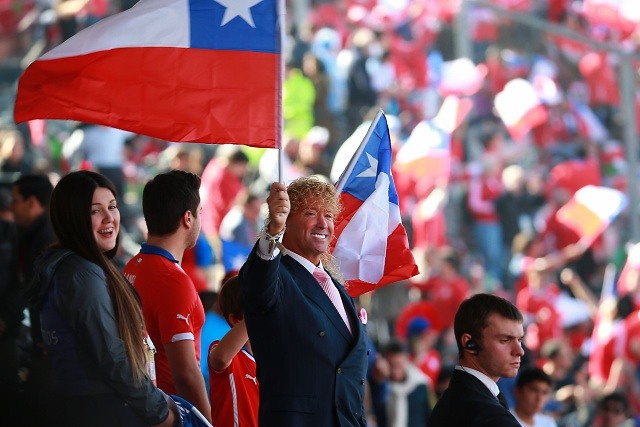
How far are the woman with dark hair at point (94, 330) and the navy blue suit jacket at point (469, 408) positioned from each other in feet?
3.11

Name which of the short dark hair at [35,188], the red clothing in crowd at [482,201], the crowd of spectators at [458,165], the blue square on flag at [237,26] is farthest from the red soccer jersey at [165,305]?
the red clothing in crowd at [482,201]

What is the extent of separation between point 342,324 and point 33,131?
29.2 ft

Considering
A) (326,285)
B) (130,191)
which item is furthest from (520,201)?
(326,285)

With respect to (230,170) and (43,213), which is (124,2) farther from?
(43,213)

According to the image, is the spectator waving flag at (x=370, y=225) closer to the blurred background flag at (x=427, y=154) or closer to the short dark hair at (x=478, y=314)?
the short dark hair at (x=478, y=314)

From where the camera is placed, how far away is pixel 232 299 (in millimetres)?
5941

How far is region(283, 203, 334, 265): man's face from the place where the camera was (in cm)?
536

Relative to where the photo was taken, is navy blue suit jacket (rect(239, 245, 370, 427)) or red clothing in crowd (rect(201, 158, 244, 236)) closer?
navy blue suit jacket (rect(239, 245, 370, 427))

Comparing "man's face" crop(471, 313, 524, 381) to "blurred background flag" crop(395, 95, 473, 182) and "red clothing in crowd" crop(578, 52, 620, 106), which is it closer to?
"blurred background flag" crop(395, 95, 473, 182)

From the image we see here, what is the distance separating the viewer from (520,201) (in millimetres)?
17406

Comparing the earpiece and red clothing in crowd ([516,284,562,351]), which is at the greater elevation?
the earpiece

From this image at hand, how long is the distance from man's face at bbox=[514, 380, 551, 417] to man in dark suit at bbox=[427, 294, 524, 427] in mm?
3056

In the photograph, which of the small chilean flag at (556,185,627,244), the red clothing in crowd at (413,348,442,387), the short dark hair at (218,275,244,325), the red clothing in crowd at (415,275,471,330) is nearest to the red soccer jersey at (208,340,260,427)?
the short dark hair at (218,275,244,325)

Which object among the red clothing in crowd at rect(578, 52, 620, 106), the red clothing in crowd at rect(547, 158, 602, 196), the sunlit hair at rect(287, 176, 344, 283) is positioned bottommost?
the sunlit hair at rect(287, 176, 344, 283)
